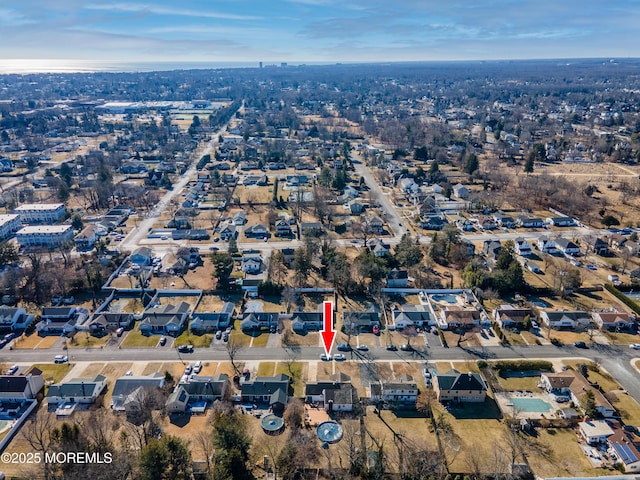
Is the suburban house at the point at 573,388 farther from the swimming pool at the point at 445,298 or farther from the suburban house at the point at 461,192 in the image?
the suburban house at the point at 461,192

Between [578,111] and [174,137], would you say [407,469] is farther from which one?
[578,111]

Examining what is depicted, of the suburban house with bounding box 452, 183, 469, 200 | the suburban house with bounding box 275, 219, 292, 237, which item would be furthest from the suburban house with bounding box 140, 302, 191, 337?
the suburban house with bounding box 452, 183, 469, 200

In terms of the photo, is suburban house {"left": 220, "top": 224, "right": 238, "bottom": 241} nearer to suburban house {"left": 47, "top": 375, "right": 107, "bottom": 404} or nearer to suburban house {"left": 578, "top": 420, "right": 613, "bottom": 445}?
suburban house {"left": 47, "top": 375, "right": 107, "bottom": 404}

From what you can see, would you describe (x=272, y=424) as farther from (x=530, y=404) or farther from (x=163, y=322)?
(x=530, y=404)

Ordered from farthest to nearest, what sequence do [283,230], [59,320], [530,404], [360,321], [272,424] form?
[283,230] → [59,320] → [360,321] → [530,404] → [272,424]

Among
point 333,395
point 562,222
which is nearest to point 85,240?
point 333,395
